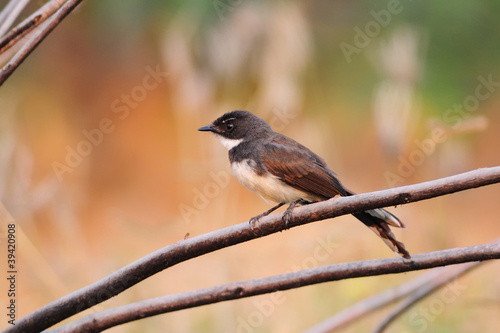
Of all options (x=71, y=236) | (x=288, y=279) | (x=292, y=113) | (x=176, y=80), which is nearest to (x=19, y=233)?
(x=71, y=236)

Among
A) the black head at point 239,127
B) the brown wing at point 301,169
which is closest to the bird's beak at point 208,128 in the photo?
the black head at point 239,127

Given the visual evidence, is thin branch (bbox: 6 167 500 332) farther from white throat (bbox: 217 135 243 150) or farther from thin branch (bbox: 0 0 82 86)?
white throat (bbox: 217 135 243 150)

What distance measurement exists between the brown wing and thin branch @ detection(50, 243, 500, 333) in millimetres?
620

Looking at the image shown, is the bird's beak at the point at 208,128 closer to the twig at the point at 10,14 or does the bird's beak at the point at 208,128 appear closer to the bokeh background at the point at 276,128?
the bokeh background at the point at 276,128

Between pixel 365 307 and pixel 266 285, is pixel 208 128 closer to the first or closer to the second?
pixel 365 307

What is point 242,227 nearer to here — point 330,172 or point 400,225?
point 400,225

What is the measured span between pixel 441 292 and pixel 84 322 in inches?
59.8

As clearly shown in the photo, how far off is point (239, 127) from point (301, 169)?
35cm

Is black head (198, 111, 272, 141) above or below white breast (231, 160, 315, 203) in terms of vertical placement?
above

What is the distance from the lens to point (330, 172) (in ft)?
5.98

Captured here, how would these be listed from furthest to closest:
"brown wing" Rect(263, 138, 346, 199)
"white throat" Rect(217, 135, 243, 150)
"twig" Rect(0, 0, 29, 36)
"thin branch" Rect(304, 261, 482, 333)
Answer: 1. "white throat" Rect(217, 135, 243, 150)
2. "brown wing" Rect(263, 138, 346, 199)
3. "thin branch" Rect(304, 261, 482, 333)
4. "twig" Rect(0, 0, 29, 36)

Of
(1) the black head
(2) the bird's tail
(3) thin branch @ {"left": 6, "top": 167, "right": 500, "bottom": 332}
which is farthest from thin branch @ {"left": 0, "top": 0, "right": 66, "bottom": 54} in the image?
(1) the black head

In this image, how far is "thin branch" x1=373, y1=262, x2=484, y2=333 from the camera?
1.49m

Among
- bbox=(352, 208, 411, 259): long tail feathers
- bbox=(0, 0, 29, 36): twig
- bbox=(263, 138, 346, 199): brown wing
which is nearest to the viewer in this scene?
bbox=(0, 0, 29, 36): twig
